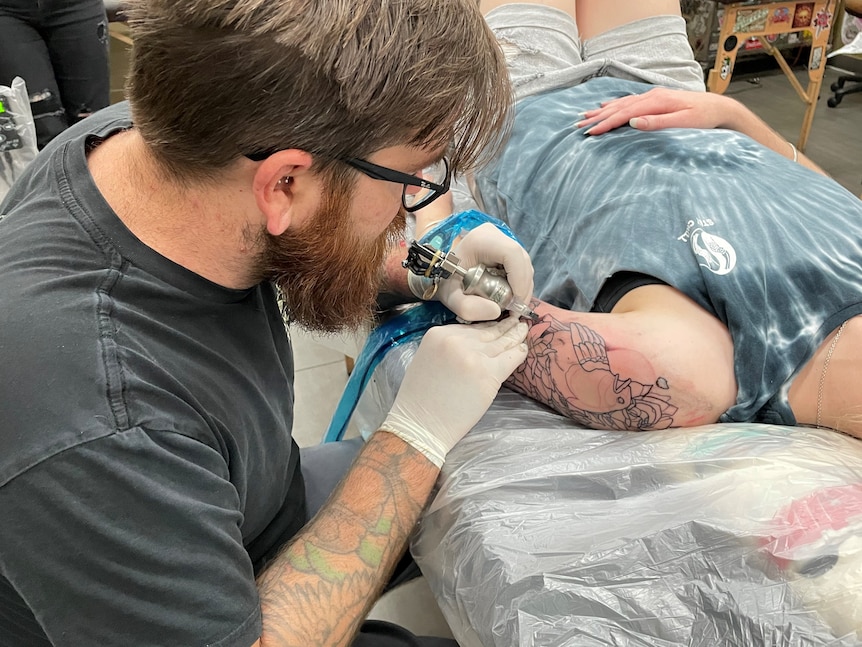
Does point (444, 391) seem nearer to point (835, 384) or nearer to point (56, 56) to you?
point (835, 384)

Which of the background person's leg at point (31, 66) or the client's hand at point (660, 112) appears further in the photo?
the background person's leg at point (31, 66)

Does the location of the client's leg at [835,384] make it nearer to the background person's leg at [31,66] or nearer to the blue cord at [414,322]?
the blue cord at [414,322]

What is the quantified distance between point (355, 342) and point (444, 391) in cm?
64

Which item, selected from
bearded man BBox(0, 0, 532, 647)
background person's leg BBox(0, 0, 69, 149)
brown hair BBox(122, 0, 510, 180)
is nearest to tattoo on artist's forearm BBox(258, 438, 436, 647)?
bearded man BBox(0, 0, 532, 647)

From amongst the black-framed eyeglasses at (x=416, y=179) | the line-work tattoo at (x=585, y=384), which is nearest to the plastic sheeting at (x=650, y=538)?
the line-work tattoo at (x=585, y=384)

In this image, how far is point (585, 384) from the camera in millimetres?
1073

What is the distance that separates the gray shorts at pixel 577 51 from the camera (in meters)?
1.76

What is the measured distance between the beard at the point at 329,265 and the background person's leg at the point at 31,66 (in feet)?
5.73

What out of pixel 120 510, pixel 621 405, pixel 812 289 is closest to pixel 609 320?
pixel 621 405

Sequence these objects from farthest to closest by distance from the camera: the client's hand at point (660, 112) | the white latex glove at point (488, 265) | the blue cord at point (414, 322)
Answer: the client's hand at point (660, 112) < the blue cord at point (414, 322) < the white latex glove at point (488, 265)

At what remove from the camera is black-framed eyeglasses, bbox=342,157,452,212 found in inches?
30.8

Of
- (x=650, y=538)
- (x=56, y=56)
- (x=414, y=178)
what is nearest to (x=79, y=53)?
(x=56, y=56)

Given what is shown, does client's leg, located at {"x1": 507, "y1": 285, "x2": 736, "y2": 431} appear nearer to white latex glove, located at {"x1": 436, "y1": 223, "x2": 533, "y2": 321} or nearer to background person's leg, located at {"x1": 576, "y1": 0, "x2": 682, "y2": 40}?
white latex glove, located at {"x1": 436, "y1": 223, "x2": 533, "y2": 321}

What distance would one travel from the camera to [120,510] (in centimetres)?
62
